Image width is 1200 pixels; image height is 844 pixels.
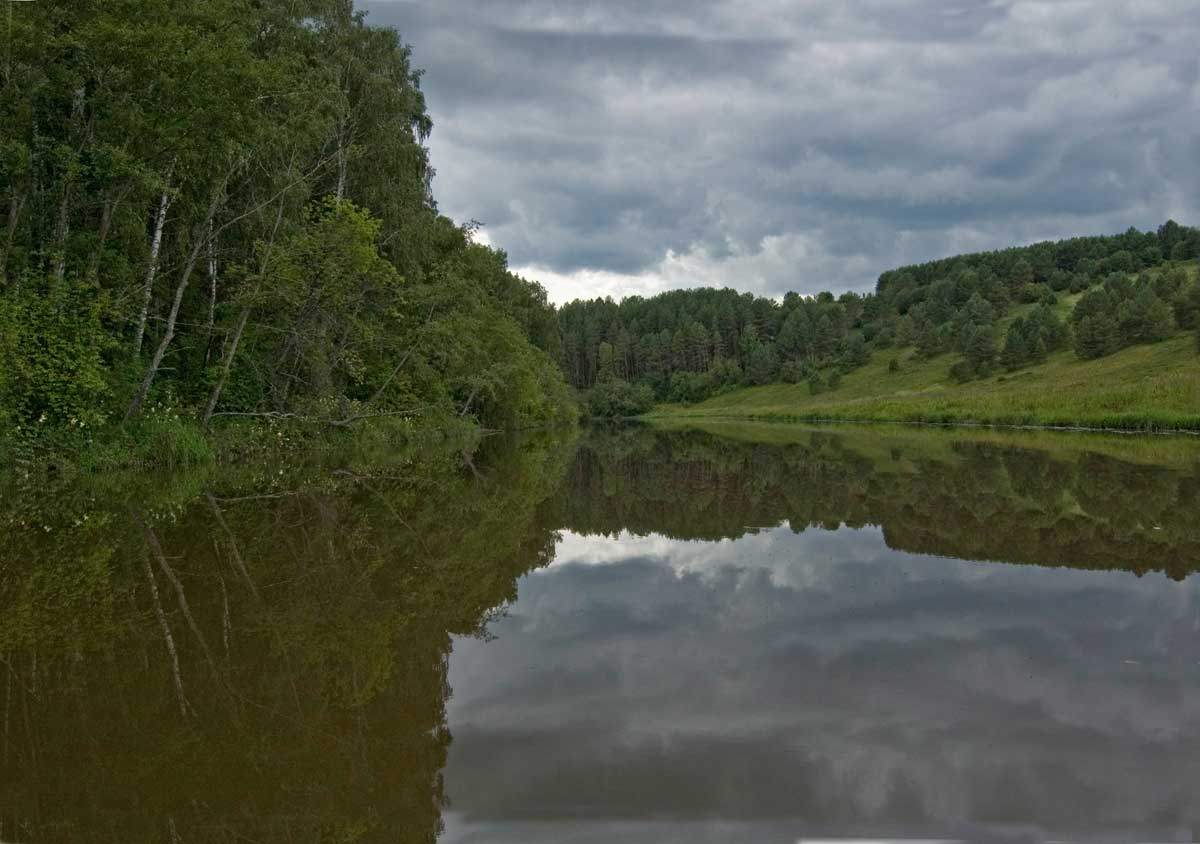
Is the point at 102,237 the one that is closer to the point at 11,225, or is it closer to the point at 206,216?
the point at 11,225

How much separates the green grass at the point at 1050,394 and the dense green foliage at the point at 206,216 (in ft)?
114

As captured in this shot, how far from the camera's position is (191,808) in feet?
11.3

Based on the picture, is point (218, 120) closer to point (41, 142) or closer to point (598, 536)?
point (41, 142)

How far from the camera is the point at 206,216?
2077 cm


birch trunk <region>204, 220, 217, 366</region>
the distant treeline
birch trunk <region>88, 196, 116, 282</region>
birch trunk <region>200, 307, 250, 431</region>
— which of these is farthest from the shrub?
birch trunk <region>88, 196, 116, 282</region>

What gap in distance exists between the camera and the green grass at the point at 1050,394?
39938 mm

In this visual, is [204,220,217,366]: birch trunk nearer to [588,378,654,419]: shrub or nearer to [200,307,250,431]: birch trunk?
[200,307,250,431]: birch trunk

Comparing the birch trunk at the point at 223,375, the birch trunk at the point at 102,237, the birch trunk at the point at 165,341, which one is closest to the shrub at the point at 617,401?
the birch trunk at the point at 223,375

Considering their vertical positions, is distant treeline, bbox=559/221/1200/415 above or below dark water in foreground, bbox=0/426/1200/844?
above

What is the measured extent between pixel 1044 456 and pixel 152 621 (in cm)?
2475

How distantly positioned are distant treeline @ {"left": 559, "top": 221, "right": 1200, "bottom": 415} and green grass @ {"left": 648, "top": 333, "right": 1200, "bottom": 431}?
3310 mm

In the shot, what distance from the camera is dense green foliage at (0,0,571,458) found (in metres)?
17.2

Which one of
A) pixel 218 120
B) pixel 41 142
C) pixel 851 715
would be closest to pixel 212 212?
pixel 218 120

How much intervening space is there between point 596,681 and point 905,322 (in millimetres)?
124588
